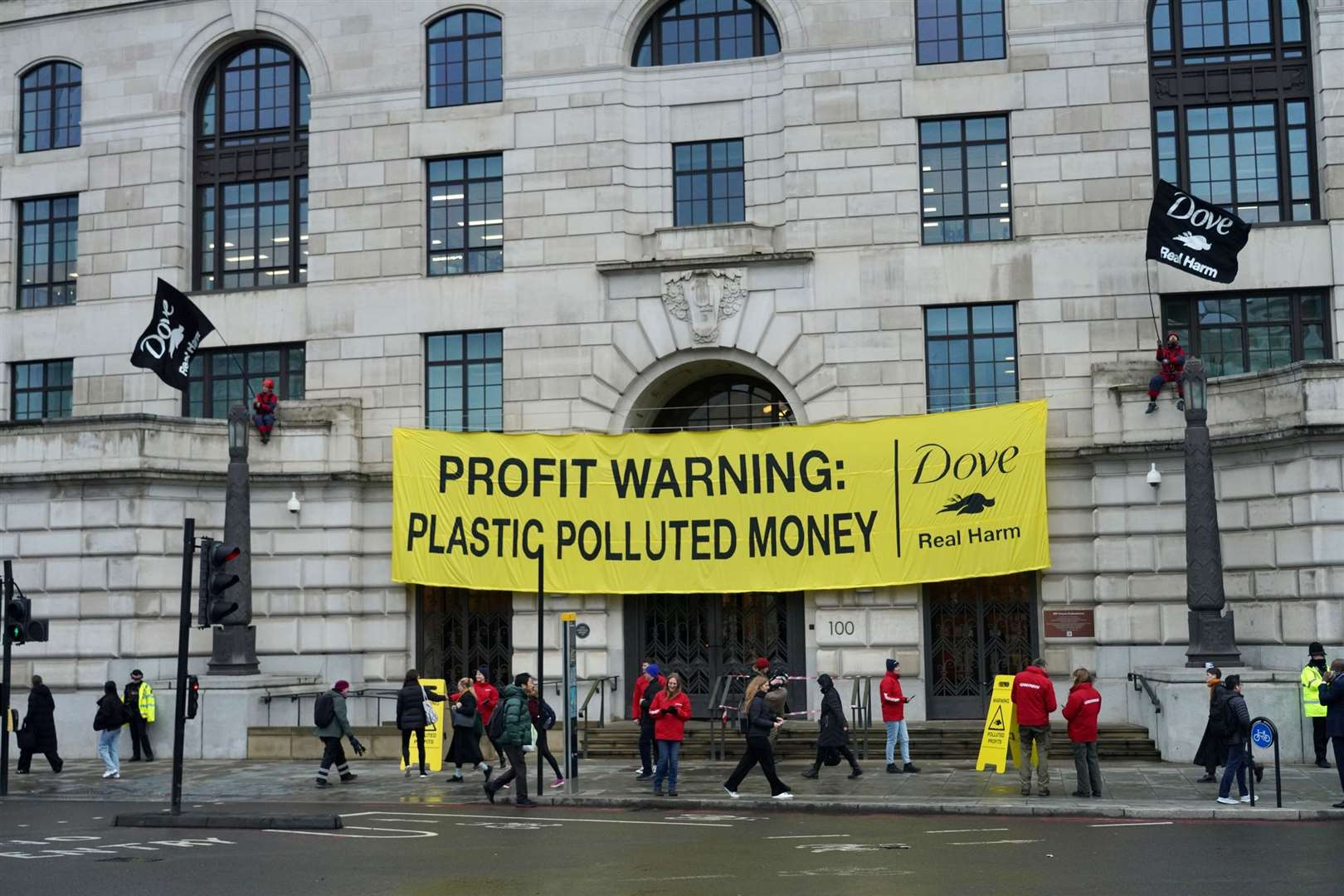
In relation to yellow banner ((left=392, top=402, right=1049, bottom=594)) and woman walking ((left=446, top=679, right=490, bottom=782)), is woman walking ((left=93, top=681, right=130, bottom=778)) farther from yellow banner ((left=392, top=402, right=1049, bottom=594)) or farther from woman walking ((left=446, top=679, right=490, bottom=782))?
yellow banner ((left=392, top=402, right=1049, bottom=594))

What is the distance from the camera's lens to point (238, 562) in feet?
105

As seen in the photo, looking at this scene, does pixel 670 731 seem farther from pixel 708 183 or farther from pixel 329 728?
pixel 708 183

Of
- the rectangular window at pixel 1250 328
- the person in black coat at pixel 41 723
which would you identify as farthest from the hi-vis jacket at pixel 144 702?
the rectangular window at pixel 1250 328

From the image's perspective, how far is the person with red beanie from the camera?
21859 mm

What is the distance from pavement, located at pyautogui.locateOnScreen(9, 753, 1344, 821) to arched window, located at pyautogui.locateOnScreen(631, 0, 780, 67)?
50.2 ft

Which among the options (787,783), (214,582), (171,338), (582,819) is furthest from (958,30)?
(214,582)

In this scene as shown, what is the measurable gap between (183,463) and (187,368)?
1992 millimetres

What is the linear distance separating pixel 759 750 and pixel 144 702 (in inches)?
535

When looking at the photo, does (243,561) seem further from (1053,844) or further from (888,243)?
(1053,844)

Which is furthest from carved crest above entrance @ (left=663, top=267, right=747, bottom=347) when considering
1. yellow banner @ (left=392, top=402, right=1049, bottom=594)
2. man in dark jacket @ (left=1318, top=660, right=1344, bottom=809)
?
man in dark jacket @ (left=1318, top=660, right=1344, bottom=809)

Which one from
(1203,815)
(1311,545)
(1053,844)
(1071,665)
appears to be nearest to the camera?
(1053,844)

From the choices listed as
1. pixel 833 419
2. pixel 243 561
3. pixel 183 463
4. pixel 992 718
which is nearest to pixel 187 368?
pixel 183 463

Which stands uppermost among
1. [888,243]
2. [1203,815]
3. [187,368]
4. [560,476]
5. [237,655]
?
[888,243]

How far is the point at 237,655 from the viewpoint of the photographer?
3145 cm
